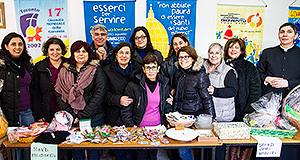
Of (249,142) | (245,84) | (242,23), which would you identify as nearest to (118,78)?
(249,142)

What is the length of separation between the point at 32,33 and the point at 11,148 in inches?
105

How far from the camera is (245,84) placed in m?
2.76

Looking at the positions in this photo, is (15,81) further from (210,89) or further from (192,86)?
(210,89)

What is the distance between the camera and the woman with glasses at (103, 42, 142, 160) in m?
2.43

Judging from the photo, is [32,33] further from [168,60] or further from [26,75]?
[168,60]

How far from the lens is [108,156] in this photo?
315cm

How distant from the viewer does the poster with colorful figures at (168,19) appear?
3.85 m

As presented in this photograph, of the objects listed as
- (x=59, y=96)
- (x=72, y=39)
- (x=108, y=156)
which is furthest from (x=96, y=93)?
(x=72, y=39)

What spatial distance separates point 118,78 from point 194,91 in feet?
3.09

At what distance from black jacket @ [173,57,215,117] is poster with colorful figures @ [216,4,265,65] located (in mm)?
1950

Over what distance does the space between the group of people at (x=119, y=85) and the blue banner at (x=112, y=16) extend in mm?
1442

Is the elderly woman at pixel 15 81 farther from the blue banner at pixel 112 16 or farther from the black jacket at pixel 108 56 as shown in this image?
the blue banner at pixel 112 16

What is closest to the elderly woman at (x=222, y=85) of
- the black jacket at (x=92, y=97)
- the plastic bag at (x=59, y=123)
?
the black jacket at (x=92, y=97)

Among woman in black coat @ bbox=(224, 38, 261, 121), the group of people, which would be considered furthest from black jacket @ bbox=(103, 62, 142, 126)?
woman in black coat @ bbox=(224, 38, 261, 121)
